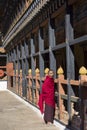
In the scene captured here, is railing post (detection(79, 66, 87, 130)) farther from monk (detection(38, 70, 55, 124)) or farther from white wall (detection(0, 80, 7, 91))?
white wall (detection(0, 80, 7, 91))

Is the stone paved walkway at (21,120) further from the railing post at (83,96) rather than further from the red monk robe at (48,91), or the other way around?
the railing post at (83,96)

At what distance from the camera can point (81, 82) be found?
920cm

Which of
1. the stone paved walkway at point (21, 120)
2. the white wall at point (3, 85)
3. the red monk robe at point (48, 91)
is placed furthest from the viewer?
the white wall at point (3, 85)

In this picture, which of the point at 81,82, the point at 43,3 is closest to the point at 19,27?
the point at 43,3

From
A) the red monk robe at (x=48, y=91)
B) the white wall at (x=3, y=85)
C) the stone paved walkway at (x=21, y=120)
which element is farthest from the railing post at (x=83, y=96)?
the white wall at (x=3, y=85)

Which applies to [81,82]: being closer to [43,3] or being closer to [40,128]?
[40,128]

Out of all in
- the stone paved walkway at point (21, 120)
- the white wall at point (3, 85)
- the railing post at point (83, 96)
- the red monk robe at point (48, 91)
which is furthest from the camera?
the white wall at point (3, 85)

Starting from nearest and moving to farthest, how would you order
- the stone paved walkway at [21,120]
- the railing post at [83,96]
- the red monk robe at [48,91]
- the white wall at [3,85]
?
the railing post at [83,96]
the red monk robe at [48,91]
the stone paved walkway at [21,120]
the white wall at [3,85]

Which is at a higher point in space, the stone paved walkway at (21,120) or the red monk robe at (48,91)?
the red monk robe at (48,91)

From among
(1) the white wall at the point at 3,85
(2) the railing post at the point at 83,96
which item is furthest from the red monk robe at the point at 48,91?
(1) the white wall at the point at 3,85

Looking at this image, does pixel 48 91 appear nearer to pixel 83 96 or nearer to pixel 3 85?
pixel 83 96

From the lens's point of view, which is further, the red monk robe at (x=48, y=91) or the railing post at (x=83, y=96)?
the red monk robe at (x=48, y=91)

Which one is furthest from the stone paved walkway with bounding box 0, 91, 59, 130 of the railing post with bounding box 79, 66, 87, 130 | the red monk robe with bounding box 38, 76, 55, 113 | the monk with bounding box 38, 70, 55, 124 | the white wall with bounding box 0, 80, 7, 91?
the white wall with bounding box 0, 80, 7, 91

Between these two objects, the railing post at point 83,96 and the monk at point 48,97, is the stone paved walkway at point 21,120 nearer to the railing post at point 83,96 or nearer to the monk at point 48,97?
the monk at point 48,97
